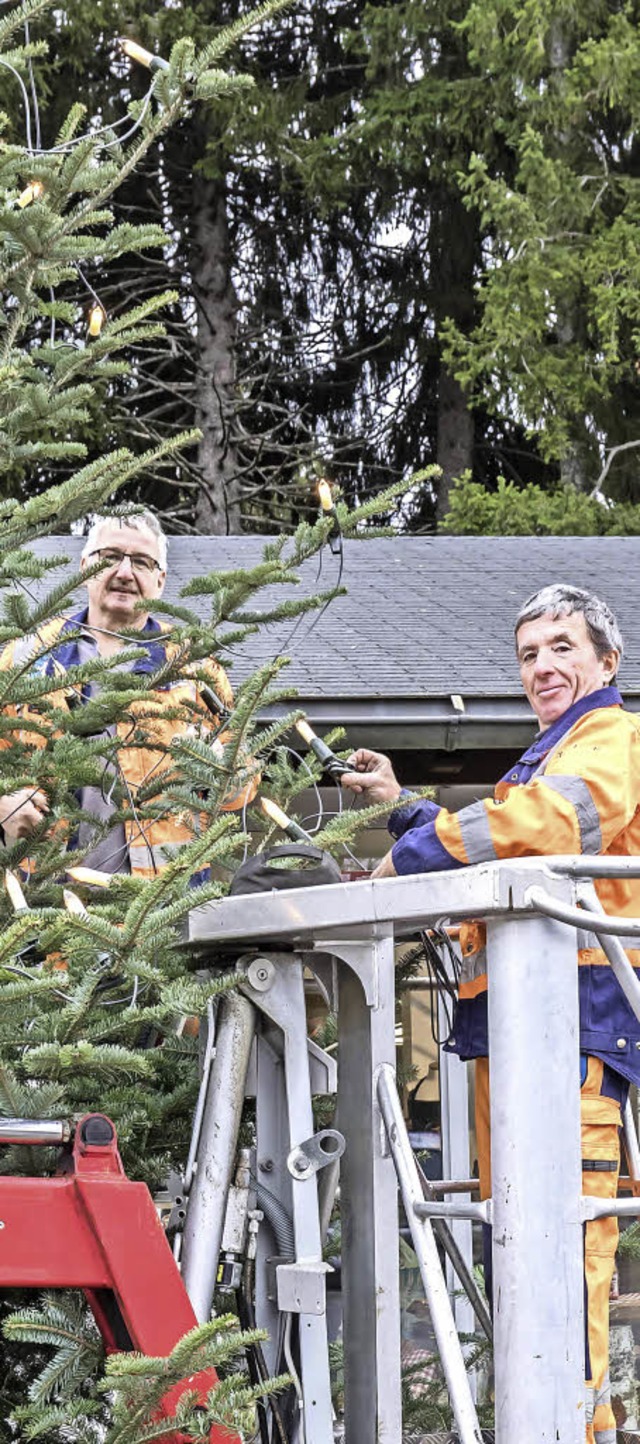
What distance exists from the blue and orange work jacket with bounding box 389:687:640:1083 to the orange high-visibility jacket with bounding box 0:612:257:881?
56 cm

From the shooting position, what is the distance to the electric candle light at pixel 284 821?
338cm

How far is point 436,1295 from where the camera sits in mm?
2508

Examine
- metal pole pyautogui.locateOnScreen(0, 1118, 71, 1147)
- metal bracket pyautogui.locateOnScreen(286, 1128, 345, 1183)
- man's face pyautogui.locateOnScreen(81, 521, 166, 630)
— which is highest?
man's face pyautogui.locateOnScreen(81, 521, 166, 630)

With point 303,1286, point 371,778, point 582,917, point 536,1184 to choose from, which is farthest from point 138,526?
point 536,1184

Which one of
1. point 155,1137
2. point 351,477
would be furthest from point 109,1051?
point 351,477

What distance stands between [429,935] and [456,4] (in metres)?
18.2

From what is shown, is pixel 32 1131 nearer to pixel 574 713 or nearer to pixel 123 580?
pixel 574 713

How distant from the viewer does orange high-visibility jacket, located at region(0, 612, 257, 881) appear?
3576mm

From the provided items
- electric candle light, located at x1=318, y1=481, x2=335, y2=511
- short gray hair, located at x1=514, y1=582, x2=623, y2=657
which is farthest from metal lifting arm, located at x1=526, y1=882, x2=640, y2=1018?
electric candle light, located at x1=318, y1=481, x2=335, y2=511

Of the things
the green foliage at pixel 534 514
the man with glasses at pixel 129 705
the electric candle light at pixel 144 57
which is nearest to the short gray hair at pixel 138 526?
the man with glasses at pixel 129 705

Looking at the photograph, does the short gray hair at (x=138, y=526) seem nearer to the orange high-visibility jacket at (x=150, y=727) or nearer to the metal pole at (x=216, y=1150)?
the orange high-visibility jacket at (x=150, y=727)

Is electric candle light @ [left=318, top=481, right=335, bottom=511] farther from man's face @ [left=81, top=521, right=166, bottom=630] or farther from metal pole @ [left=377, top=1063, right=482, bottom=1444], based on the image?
metal pole @ [left=377, top=1063, right=482, bottom=1444]

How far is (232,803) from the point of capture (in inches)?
143

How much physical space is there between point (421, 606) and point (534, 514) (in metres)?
9.28
